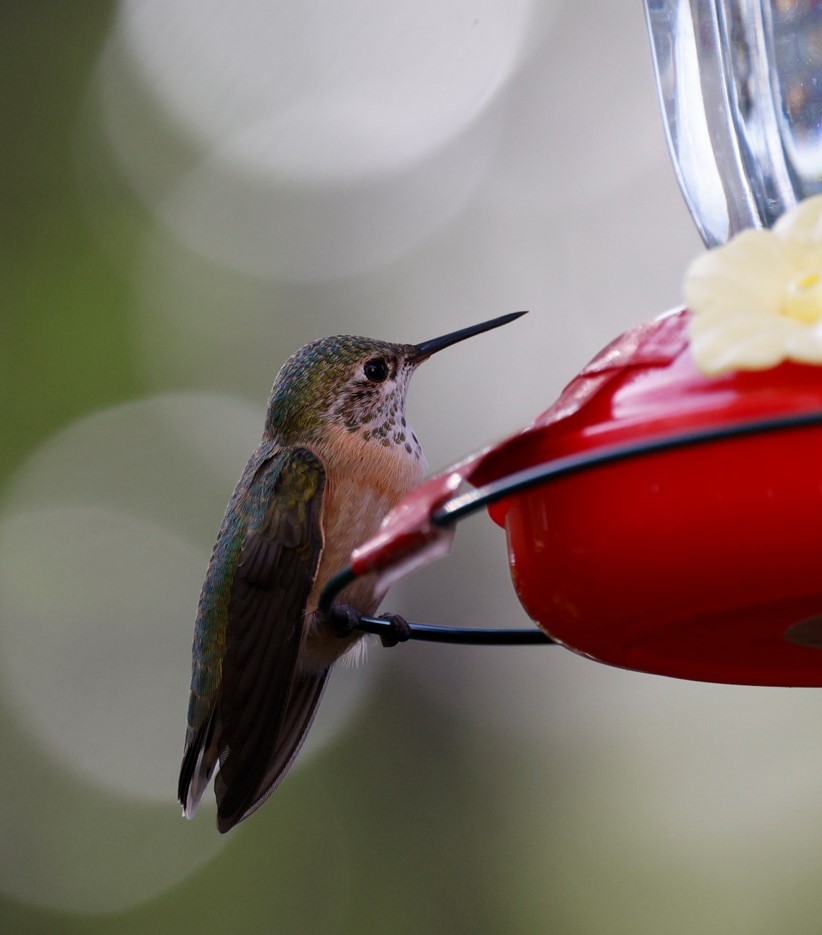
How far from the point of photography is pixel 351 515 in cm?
331

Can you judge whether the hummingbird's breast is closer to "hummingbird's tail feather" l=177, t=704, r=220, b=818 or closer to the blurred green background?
"hummingbird's tail feather" l=177, t=704, r=220, b=818

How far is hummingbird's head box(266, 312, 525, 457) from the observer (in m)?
3.62

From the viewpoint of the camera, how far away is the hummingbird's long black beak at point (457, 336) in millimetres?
3008

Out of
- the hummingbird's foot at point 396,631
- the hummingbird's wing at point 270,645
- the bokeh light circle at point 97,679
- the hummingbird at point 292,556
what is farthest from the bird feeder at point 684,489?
the bokeh light circle at point 97,679

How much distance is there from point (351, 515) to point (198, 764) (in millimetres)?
768

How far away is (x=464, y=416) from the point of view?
8.83 meters

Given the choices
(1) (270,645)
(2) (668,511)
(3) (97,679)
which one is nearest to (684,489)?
(2) (668,511)

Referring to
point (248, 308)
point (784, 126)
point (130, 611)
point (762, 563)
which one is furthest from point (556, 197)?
point (762, 563)

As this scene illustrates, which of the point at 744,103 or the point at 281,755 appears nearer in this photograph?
the point at 744,103

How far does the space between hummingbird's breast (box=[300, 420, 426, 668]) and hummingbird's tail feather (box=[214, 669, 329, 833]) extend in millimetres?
65

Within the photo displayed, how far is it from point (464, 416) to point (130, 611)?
2.59 meters

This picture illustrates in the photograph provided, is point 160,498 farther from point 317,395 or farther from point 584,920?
point 317,395

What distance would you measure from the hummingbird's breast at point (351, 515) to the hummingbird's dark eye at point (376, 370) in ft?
1.06

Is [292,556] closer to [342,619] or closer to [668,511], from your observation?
[342,619]
